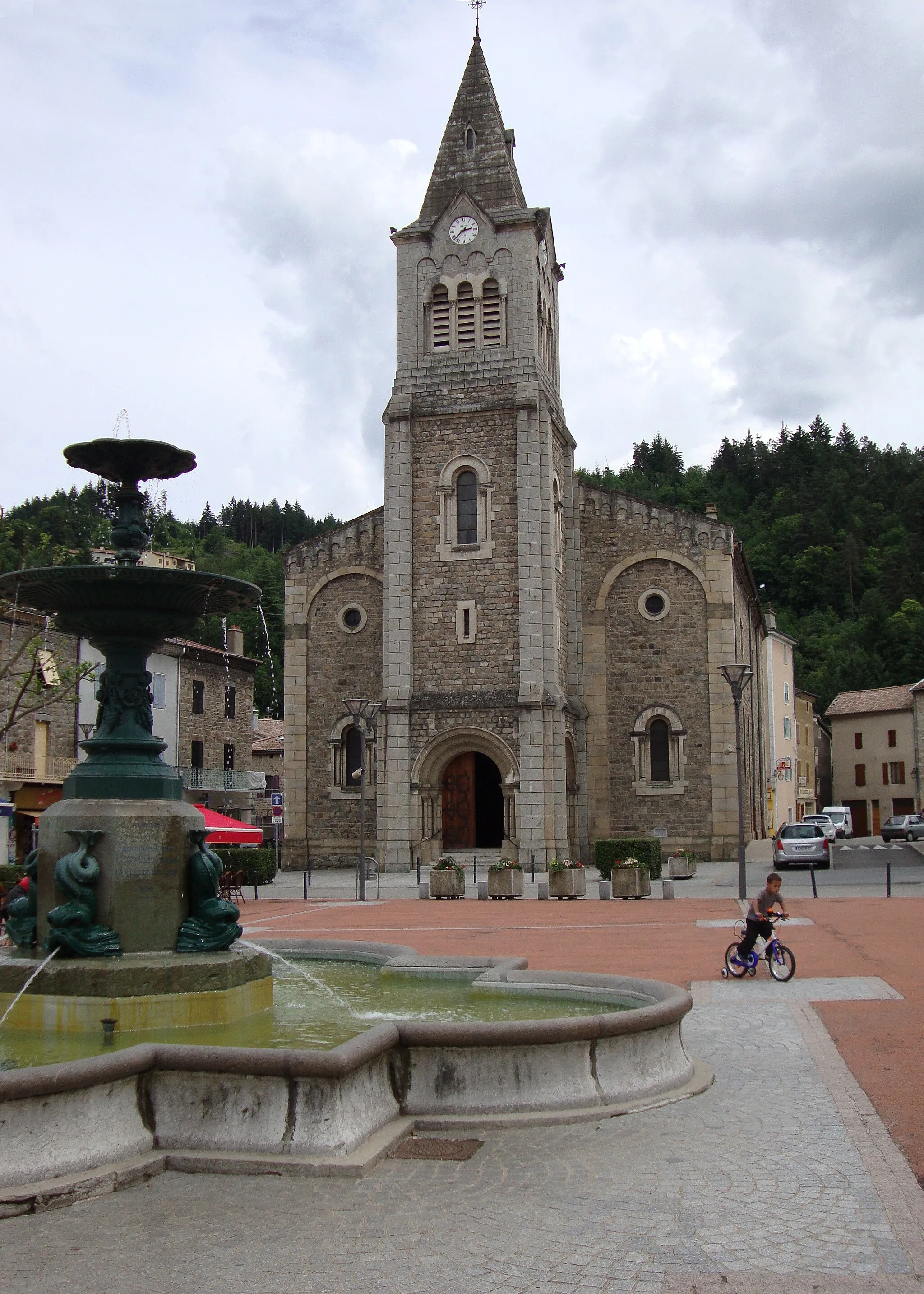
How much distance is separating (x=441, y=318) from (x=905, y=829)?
106 feet

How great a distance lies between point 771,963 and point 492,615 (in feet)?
72.0

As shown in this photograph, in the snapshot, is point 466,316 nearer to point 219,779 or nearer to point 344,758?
point 344,758

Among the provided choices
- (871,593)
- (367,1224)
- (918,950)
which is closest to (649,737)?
(918,950)

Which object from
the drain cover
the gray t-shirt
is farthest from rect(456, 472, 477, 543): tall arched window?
the drain cover

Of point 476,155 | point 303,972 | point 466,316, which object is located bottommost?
point 303,972

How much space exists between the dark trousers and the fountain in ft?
19.5

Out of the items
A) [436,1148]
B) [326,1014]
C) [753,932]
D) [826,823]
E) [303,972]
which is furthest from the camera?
[826,823]

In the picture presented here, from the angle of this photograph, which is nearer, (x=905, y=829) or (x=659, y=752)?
(x=659, y=752)

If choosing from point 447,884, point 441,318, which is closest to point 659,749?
point 447,884

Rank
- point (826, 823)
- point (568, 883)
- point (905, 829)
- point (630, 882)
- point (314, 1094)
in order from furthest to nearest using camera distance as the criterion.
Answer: point (905, 829)
point (826, 823)
point (568, 883)
point (630, 882)
point (314, 1094)

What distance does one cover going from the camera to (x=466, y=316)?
3631cm

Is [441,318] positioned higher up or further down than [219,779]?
higher up

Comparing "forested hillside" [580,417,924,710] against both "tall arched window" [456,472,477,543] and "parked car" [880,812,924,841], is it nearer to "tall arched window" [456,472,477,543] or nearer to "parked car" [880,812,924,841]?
"parked car" [880,812,924,841]

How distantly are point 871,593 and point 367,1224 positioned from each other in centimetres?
9662
